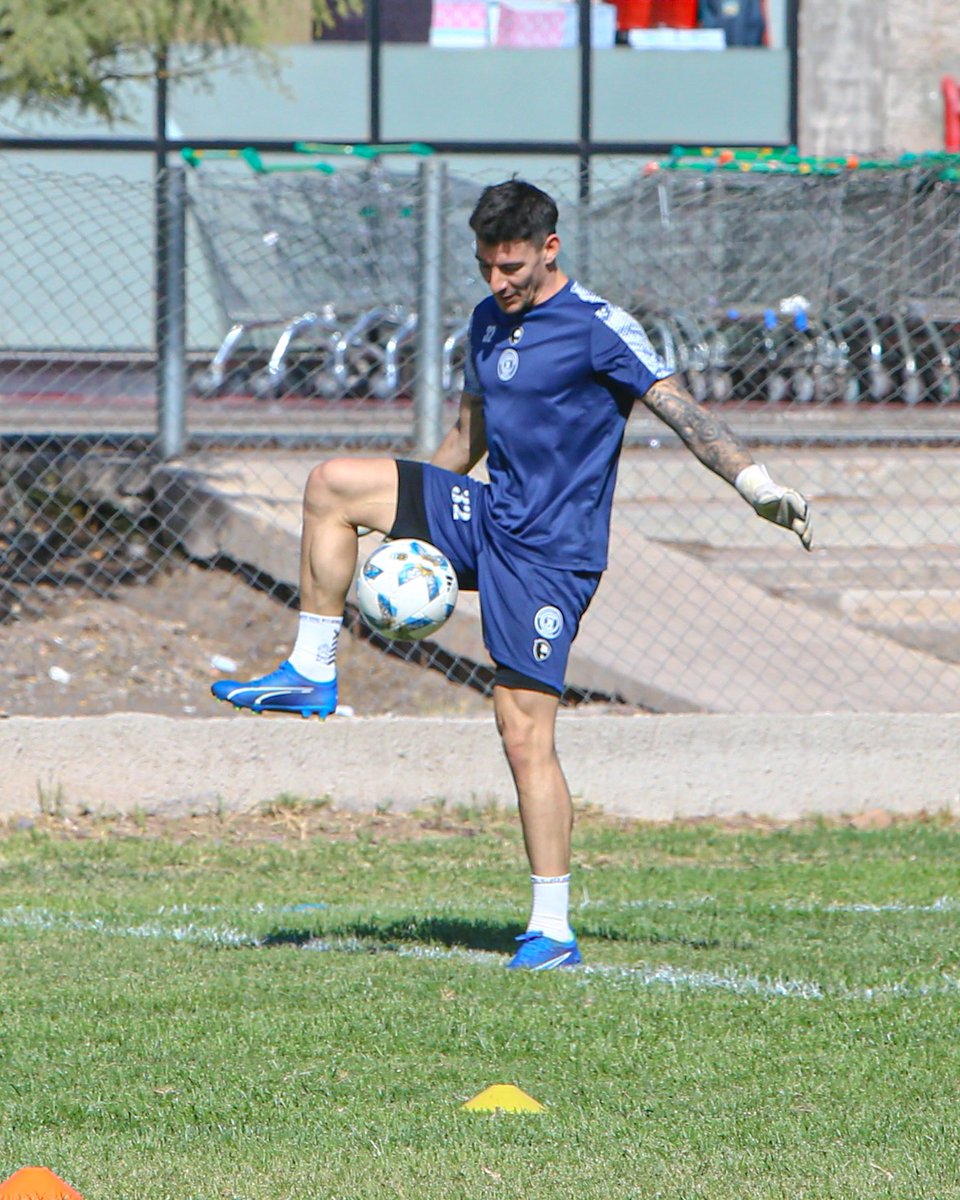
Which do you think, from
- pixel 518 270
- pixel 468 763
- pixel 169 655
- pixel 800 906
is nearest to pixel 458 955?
pixel 800 906

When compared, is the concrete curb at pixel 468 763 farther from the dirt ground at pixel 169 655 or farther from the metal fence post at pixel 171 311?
the metal fence post at pixel 171 311

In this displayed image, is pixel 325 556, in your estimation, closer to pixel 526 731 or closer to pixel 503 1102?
pixel 526 731

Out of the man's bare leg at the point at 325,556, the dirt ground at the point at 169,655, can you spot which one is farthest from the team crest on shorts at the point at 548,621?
the dirt ground at the point at 169,655

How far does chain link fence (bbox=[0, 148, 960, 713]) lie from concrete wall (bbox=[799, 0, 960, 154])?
7.43 metres

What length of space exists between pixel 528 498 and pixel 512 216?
2.65 feet

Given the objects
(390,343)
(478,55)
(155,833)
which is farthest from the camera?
(478,55)

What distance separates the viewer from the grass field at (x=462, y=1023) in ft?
12.0

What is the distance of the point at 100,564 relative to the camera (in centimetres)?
980

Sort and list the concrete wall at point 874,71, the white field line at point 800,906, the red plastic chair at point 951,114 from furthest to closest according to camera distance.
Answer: the red plastic chair at point 951,114
the concrete wall at point 874,71
the white field line at point 800,906

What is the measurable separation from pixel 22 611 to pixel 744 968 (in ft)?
16.9

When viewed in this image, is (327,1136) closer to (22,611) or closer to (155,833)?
(155,833)

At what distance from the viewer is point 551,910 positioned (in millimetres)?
5441

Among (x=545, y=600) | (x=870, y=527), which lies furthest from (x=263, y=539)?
(x=545, y=600)

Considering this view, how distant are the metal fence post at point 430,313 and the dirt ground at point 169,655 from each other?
3.90 feet
